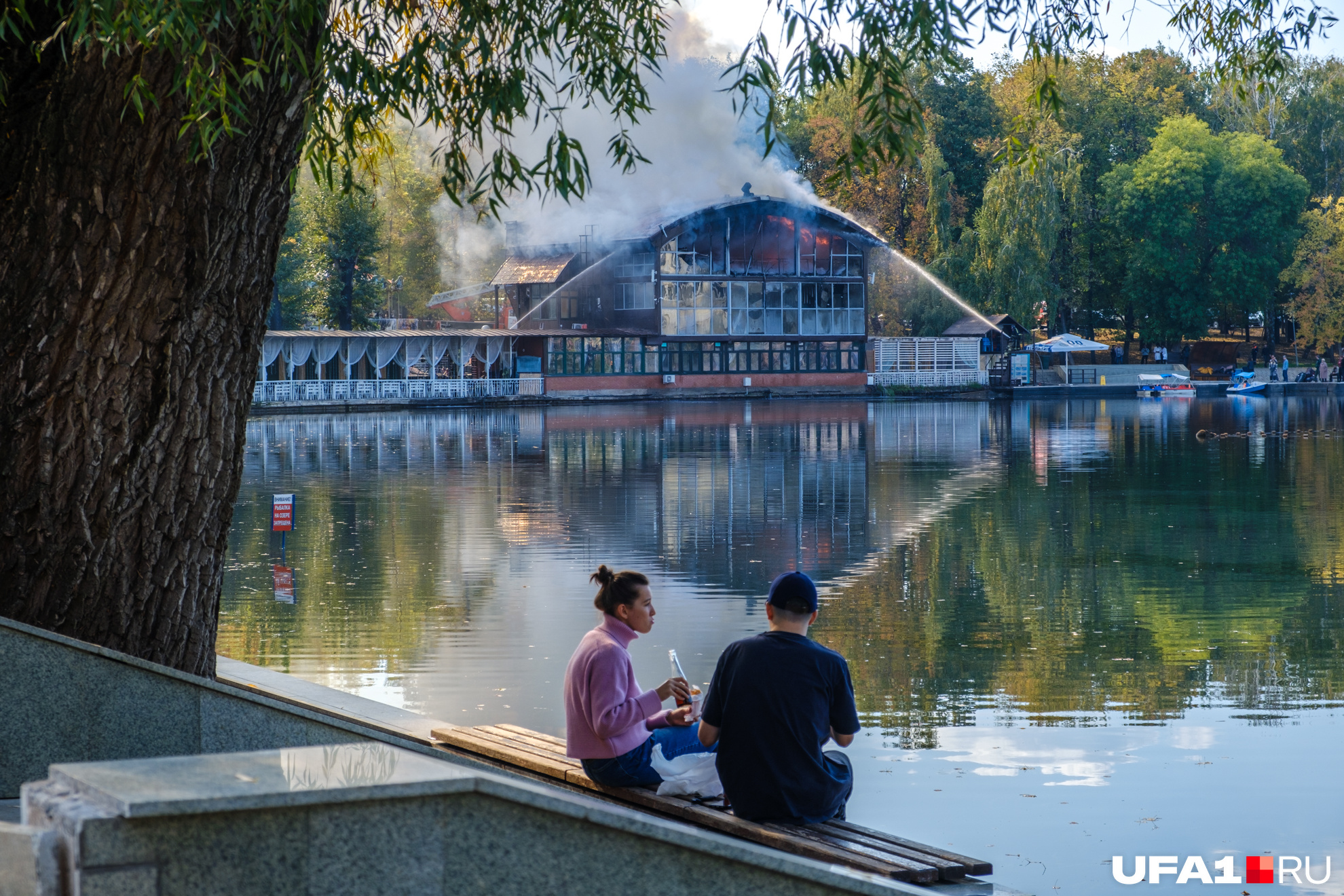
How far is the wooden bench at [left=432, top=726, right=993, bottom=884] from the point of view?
4.72 m

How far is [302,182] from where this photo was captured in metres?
55.8

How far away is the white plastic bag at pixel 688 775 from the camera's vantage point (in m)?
5.65

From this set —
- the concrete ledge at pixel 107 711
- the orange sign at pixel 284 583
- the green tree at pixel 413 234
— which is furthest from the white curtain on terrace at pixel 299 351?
the concrete ledge at pixel 107 711

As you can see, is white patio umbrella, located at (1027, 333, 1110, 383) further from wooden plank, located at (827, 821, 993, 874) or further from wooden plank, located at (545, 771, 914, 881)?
wooden plank, located at (827, 821, 993, 874)

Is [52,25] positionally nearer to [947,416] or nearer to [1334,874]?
[1334,874]

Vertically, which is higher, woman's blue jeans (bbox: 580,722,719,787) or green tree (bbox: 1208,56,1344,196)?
green tree (bbox: 1208,56,1344,196)

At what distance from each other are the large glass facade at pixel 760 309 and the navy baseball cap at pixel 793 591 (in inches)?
2184

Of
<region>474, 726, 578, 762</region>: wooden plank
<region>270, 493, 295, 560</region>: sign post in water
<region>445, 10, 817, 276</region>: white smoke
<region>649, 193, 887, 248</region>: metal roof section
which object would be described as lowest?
<region>474, 726, 578, 762</region>: wooden plank

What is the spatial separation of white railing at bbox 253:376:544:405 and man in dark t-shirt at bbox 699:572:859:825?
4605cm

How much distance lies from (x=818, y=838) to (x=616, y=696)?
982 millimetres

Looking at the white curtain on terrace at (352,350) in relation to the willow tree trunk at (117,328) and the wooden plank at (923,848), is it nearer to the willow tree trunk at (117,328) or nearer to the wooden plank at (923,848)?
the willow tree trunk at (117,328)

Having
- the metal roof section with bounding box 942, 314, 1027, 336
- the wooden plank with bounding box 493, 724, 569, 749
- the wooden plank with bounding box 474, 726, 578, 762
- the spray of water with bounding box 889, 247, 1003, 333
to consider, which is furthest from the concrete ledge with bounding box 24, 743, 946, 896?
the spray of water with bounding box 889, 247, 1003, 333

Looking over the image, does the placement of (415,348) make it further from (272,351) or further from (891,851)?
(891,851)

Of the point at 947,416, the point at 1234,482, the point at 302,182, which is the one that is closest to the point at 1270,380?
the point at 947,416
